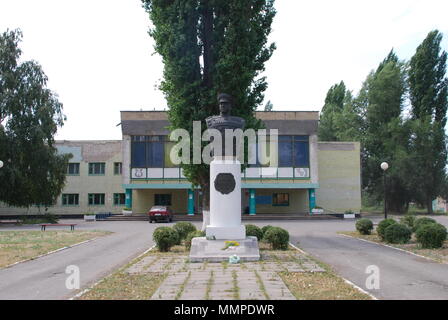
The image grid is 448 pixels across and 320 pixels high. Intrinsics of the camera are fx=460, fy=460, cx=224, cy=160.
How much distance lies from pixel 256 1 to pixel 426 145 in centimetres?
3386

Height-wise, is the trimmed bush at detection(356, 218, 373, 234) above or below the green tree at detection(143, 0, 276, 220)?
below

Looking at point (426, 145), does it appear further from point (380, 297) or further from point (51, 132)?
point (380, 297)

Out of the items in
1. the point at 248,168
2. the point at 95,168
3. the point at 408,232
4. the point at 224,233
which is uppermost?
the point at 95,168

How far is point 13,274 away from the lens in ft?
38.0

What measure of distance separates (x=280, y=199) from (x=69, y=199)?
21485 millimetres

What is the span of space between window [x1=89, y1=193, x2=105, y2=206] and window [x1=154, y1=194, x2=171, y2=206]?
6.80m

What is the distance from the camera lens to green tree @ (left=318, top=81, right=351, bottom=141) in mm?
62438

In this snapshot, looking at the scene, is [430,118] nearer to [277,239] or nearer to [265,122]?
[265,122]

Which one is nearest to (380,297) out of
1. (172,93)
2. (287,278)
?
(287,278)

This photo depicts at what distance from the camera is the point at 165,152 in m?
40.2

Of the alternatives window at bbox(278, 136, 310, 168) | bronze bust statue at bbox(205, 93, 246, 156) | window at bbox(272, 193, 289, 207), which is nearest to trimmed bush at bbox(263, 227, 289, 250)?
bronze bust statue at bbox(205, 93, 246, 156)

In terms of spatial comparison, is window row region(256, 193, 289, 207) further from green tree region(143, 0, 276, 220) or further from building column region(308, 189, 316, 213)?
green tree region(143, 0, 276, 220)

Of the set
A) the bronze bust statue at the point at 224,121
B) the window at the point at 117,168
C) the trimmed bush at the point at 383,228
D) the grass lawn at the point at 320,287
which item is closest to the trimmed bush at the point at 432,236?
the trimmed bush at the point at 383,228

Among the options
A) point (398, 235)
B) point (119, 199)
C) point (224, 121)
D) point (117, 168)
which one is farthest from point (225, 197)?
point (117, 168)
